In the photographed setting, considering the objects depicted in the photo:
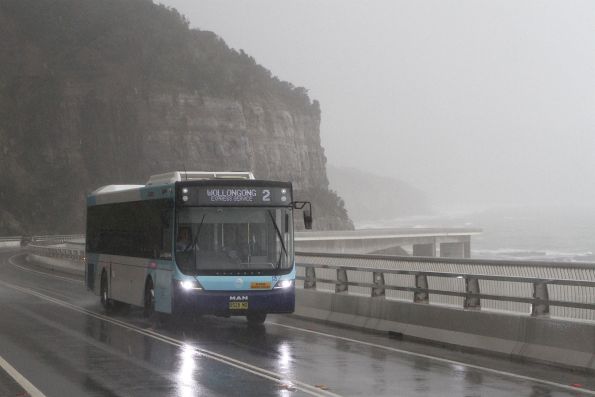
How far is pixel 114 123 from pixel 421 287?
392 ft

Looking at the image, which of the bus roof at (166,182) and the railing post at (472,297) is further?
the bus roof at (166,182)

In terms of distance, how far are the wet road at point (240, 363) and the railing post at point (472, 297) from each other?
0.99 m

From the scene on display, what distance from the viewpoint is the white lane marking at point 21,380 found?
12.1 metres

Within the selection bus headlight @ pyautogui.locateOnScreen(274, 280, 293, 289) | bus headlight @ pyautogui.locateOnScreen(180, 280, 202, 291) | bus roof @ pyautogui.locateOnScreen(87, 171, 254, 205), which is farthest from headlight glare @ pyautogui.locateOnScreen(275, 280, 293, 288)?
bus roof @ pyautogui.locateOnScreen(87, 171, 254, 205)

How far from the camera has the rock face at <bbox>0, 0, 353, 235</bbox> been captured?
131000 millimetres

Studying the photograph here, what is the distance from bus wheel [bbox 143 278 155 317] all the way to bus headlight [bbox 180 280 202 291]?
6.69ft

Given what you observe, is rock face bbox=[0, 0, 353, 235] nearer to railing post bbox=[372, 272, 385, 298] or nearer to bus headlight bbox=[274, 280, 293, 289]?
bus headlight bbox=[274, 280, 293, 289]

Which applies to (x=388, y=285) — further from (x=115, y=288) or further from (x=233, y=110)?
(x=233, y=110)

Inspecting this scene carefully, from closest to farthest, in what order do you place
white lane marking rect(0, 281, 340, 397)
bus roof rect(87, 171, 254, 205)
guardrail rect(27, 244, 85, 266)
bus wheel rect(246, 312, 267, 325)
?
white lane marking rect(0, 281, 340, 397) → bus roof rect(87, 171, 254, 205) → bus wheel rect(246, 312, 267, 325) → guardrail rect(27, 244, 85, 266)

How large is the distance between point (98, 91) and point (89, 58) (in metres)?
12.0

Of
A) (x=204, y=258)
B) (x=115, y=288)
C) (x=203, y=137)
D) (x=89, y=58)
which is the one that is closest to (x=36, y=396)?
(x=204, y=258)

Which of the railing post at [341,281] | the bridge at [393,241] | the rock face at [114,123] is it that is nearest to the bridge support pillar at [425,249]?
the bridge at [393,241]

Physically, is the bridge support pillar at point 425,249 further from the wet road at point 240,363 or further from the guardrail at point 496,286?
the wet road at point 240,363

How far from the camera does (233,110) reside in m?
141
